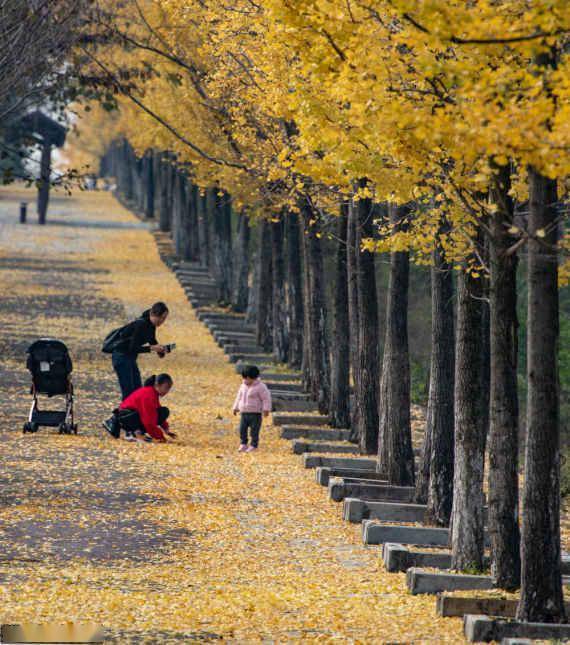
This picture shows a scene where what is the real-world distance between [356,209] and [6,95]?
1081 centimetres

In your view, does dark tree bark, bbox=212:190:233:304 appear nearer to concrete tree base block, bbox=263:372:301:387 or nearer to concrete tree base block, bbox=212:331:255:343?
concrete tree base block, bbox=212:331:255:343

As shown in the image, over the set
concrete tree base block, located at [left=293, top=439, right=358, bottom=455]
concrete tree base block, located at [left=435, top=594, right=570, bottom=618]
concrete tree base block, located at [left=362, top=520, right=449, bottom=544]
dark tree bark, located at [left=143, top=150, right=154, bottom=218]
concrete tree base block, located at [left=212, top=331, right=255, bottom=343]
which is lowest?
concrete tree base block, located at [left=435, top=594, right=570, bottom=618]

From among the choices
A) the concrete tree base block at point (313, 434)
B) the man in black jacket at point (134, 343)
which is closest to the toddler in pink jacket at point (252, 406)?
the man in black jacket at point (134, 343)

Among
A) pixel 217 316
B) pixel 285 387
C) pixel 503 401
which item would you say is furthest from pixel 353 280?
pixel 217 316

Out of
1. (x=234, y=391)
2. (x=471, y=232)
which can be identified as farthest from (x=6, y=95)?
(x=471, y=232)

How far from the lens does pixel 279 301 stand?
1353 inches

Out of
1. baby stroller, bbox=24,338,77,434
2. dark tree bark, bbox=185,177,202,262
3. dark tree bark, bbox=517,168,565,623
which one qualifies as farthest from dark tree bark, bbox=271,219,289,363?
dark tree bark, bbox=517,168,565,623

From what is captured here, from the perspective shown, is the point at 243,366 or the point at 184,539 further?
the point at 243,366

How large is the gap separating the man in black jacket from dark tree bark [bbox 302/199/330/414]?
14.9 feet

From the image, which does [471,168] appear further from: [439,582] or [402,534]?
[402,534]

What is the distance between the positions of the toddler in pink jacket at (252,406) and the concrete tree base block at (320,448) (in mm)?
735

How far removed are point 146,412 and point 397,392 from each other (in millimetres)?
4279

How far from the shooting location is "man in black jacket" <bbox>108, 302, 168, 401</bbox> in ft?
74.4

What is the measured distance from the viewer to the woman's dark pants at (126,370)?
75.4ft
